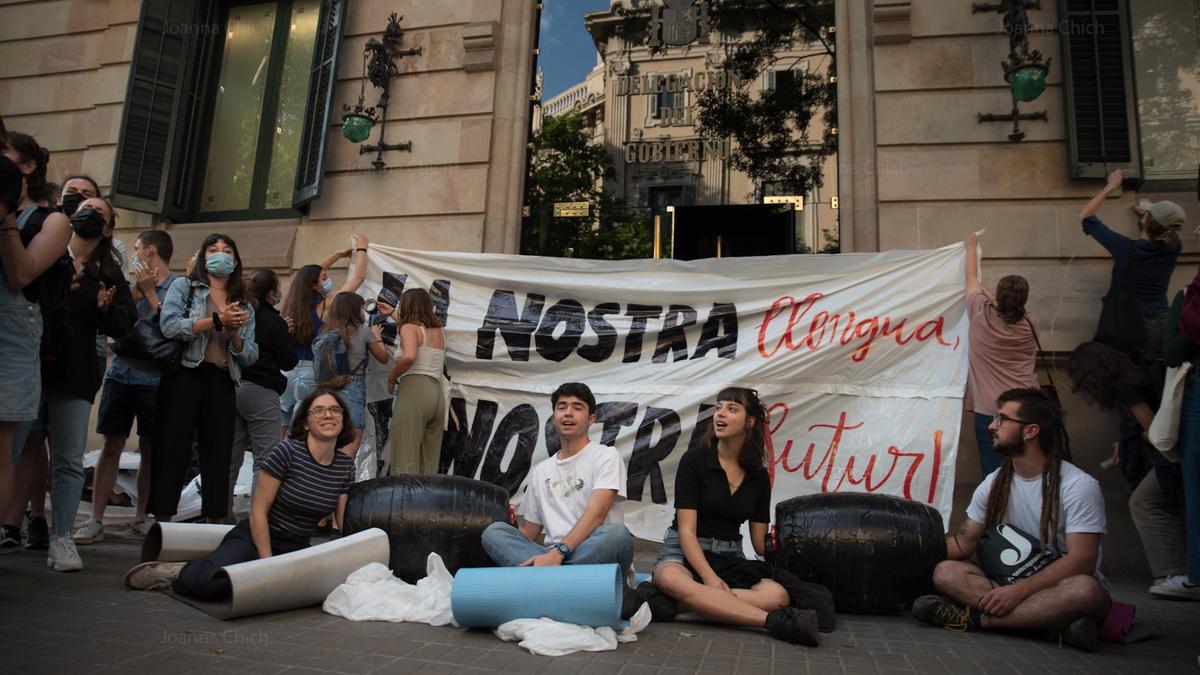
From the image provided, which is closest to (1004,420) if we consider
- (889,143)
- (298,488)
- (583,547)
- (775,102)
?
(583,547)

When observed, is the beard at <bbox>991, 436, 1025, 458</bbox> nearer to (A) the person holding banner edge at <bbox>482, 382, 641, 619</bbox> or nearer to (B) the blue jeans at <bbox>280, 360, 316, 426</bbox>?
(A) the person holding banner edge at <bbox>482, 382, 641, 619</bbox>

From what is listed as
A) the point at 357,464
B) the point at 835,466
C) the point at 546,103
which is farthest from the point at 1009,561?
the point at 546,103

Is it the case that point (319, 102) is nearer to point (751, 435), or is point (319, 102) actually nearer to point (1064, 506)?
point (751, 435)

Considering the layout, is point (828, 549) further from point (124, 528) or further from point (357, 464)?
point (124, 528)

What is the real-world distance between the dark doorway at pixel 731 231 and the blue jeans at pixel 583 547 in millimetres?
4813

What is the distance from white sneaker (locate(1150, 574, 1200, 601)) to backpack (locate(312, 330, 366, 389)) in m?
6.09

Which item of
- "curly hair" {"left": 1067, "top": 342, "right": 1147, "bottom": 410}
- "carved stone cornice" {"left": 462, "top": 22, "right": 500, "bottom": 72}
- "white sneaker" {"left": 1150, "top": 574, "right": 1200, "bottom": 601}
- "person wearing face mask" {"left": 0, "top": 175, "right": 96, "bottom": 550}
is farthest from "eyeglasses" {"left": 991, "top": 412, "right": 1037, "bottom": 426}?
"carved stone cornice" {"left": 462, "top": 22, "right": 500, "bottom": 72}

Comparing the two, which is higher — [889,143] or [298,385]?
[889,143]

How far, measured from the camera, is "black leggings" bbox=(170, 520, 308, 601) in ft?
13.7

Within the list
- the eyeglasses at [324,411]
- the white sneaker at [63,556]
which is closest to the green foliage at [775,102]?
the eyeglasses at [324,411]

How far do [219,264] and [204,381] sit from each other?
816mm

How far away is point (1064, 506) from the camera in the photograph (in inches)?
167

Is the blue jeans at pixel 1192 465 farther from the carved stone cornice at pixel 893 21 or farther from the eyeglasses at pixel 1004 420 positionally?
the carved stone cornice at pixel 893 21

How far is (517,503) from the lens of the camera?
23.1ft
